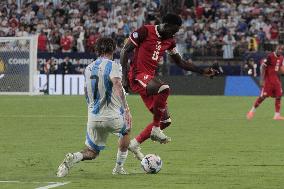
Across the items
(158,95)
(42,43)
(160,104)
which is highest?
(158,95)

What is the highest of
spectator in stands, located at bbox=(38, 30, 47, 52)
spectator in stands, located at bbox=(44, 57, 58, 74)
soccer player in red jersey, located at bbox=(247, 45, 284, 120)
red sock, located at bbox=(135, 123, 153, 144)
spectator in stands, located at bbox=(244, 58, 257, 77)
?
red sock, located at bbox=(135, 123, 153, 144)

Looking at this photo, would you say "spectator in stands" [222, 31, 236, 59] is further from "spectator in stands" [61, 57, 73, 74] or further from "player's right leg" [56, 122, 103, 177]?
"player's right leg" [56, 122, 103, 177]

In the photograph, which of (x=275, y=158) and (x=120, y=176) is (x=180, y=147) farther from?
(x=120, y=176)

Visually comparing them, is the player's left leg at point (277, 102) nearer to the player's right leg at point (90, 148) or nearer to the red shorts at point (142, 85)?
the red shorts at point (142, 85)

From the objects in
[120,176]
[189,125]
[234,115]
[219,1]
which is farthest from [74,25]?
[120,176]

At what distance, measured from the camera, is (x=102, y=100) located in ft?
36.6

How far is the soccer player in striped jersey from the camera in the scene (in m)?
11.1

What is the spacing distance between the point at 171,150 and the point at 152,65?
89.4 inches

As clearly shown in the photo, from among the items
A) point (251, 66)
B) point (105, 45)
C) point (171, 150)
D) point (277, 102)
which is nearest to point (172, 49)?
point (171, 150)

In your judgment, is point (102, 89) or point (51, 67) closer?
point (102, 89)

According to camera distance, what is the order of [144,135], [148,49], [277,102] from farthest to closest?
[277,102]
[148,49]
[144,135]

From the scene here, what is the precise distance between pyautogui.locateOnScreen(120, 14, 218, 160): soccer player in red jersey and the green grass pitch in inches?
30.0

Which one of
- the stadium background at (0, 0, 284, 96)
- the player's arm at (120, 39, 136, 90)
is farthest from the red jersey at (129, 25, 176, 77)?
the stadium background at (0, 0, 284, 96)

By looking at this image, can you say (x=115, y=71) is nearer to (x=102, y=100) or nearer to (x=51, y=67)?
Answer: (x=102, y=100)
